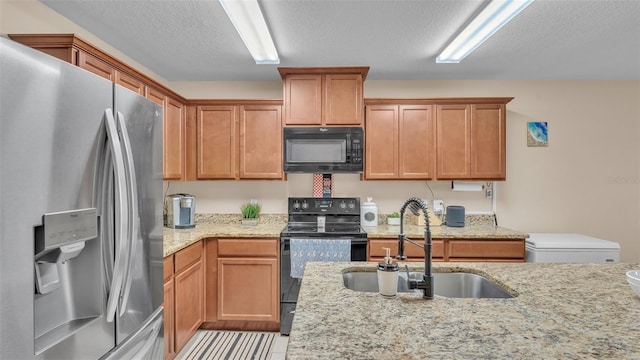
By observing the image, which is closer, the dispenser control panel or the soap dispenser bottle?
the dispenser control panel

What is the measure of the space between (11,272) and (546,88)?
4.50 metres

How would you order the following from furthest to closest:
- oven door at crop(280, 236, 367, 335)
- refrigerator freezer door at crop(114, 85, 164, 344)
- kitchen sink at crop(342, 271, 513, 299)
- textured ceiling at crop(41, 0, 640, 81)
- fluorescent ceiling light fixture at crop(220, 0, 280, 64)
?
oven door at crop(280, 236, 367, 335) < textured ceiling at crop(41, 0, 640, 81) < fluorescent ceiling light fixture at crop(220, 0, 280, 64) < kitchen sink at crop(342, 271, 513, 299) < refrigerator freezer door at crop(114, 85, 164, 344)

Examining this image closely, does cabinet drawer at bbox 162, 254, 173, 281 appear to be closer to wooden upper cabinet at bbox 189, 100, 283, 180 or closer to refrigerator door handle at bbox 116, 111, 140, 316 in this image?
refrigerator door handle at bbox 116, 111, 140, 316

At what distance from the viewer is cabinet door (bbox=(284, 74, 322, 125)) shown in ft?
10.2

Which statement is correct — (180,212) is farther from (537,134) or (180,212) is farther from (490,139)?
(537,134)

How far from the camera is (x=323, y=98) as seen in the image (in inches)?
123

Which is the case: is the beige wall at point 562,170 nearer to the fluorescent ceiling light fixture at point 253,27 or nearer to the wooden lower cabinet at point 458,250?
the wooden lower cabinet at point 458,250

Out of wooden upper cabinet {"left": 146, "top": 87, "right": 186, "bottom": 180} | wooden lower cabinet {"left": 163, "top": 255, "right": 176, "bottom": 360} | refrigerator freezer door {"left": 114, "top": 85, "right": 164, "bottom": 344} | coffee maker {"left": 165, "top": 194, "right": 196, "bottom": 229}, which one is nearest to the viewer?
refrigerator freezer door {"left": 114, "top": 85, "right": 164, "bottom": 344}

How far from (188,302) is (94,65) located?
1.84 metres

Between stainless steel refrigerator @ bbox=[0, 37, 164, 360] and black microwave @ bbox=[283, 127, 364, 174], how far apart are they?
1838mm

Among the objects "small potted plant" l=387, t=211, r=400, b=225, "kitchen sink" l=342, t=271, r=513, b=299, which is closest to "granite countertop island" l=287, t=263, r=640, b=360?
"kitchen sink" l=342, t=271, r=513, b=299

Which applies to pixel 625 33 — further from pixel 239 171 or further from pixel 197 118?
pixel 197 118

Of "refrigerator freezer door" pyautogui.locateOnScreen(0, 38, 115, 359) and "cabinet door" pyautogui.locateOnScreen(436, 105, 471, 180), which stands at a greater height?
"cabinet door" pyautogui.locateOnScreen(436, 105, 471, 180)

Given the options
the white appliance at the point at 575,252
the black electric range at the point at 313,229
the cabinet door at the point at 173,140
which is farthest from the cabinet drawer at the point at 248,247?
the white appliance at the point at 575,252
